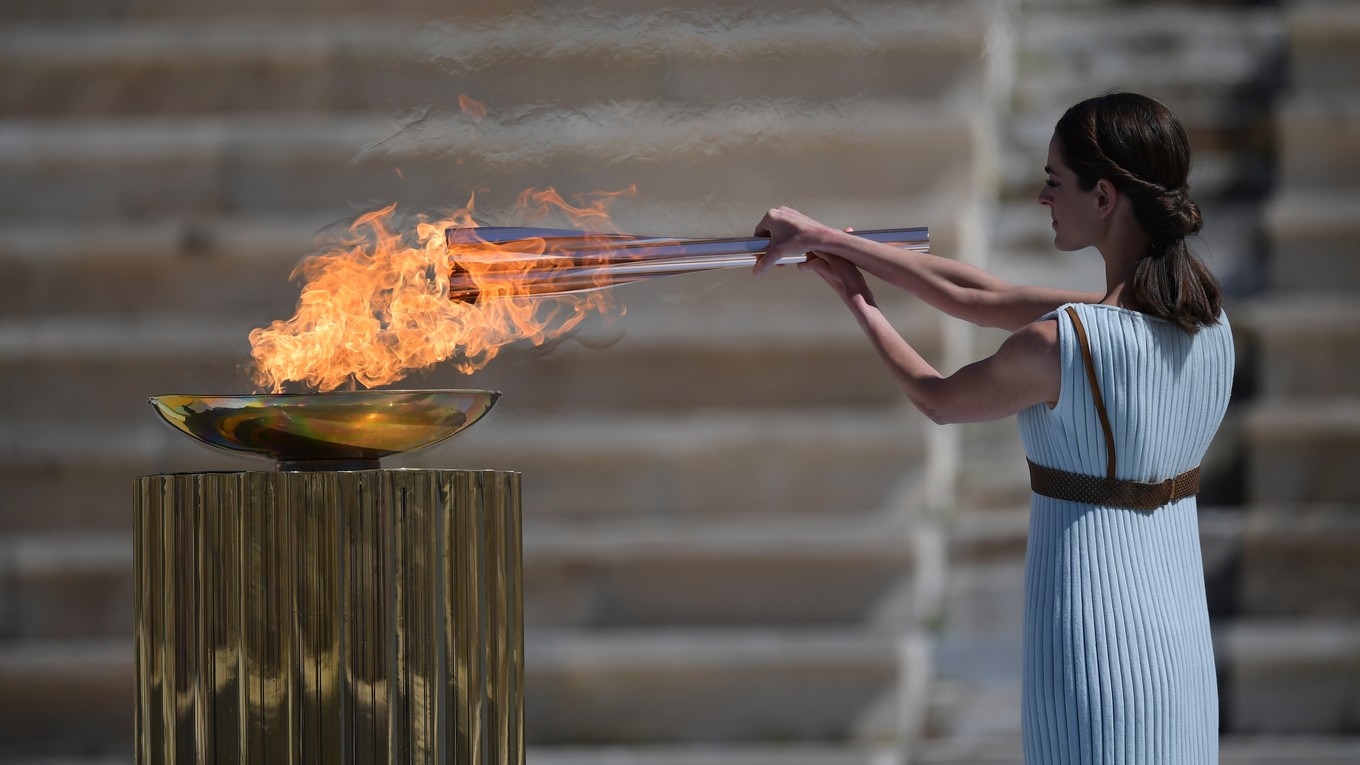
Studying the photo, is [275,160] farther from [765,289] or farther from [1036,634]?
[1036,634]

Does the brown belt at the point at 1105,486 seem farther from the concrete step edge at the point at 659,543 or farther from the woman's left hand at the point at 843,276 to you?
the concrete step edge at the point at 659,543

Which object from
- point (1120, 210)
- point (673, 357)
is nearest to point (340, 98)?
point (673, 357)

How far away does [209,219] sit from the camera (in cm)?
389

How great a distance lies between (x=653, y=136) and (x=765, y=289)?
1.82ft

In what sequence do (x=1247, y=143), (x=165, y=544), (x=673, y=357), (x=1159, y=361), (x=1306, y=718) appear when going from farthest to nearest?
(x=1247, y=143) < (x=673, y=357) < (x=1306, y=718) < (x=165, y=544) < (x=1159, y=361)

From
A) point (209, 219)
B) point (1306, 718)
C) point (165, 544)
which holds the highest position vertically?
point (209, 219)

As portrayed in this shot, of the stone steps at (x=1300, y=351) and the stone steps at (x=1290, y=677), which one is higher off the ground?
the stone steps at (x=1300, y=351)

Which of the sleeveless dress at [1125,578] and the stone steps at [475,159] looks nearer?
the sleeveless dress at [1125,578]

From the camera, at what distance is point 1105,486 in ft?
6.45

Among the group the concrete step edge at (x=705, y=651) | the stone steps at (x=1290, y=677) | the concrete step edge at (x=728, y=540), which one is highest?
the concrete step edge at (x=728, y=540)

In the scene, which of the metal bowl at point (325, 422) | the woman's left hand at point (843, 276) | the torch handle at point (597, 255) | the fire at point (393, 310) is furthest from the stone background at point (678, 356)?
the metal bowl at point (325, 422)

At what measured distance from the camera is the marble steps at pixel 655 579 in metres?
3.67

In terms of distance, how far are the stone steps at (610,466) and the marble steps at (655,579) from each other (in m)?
0.07

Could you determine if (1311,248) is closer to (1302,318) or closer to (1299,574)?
(1302,318)
